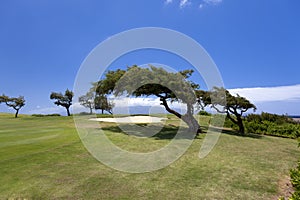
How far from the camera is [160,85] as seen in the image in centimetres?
1623

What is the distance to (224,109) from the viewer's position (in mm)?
18078

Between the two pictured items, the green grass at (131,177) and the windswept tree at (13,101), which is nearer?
the green grass at (131,177)

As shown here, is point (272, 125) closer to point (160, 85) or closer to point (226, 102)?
point (226, 102)

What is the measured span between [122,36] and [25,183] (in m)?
8.56

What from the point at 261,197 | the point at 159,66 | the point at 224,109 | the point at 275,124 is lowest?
the point at 261,197

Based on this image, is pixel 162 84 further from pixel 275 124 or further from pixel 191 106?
pixel 275 124

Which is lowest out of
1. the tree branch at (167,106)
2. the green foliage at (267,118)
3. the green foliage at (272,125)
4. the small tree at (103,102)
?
the green foliage at (272,125)

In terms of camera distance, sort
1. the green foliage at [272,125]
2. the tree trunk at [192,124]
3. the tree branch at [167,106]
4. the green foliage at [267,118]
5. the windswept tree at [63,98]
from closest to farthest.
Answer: the tree trunk at [192,124] → the green foliage at [272,125] → the tree branch at [167,106] → the green foliage at [267,118] → the windswept tree at [63,98]

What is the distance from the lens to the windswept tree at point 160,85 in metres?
15.8

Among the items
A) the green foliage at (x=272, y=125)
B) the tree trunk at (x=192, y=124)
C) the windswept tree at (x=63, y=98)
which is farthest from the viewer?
the windswept tree at (x=63, y=98)

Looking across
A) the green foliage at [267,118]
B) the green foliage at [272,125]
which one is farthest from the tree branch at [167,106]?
the green foliage at [267,118]

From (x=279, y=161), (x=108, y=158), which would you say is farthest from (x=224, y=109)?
(x=108, y=158)

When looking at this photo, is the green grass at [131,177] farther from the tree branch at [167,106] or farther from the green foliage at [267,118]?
the green foliage at [267,118]

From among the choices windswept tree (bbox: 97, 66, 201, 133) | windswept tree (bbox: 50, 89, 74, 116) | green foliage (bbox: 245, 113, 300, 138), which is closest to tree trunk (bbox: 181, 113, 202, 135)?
windswept tree (bbox: 97, 66, 201, 133)
